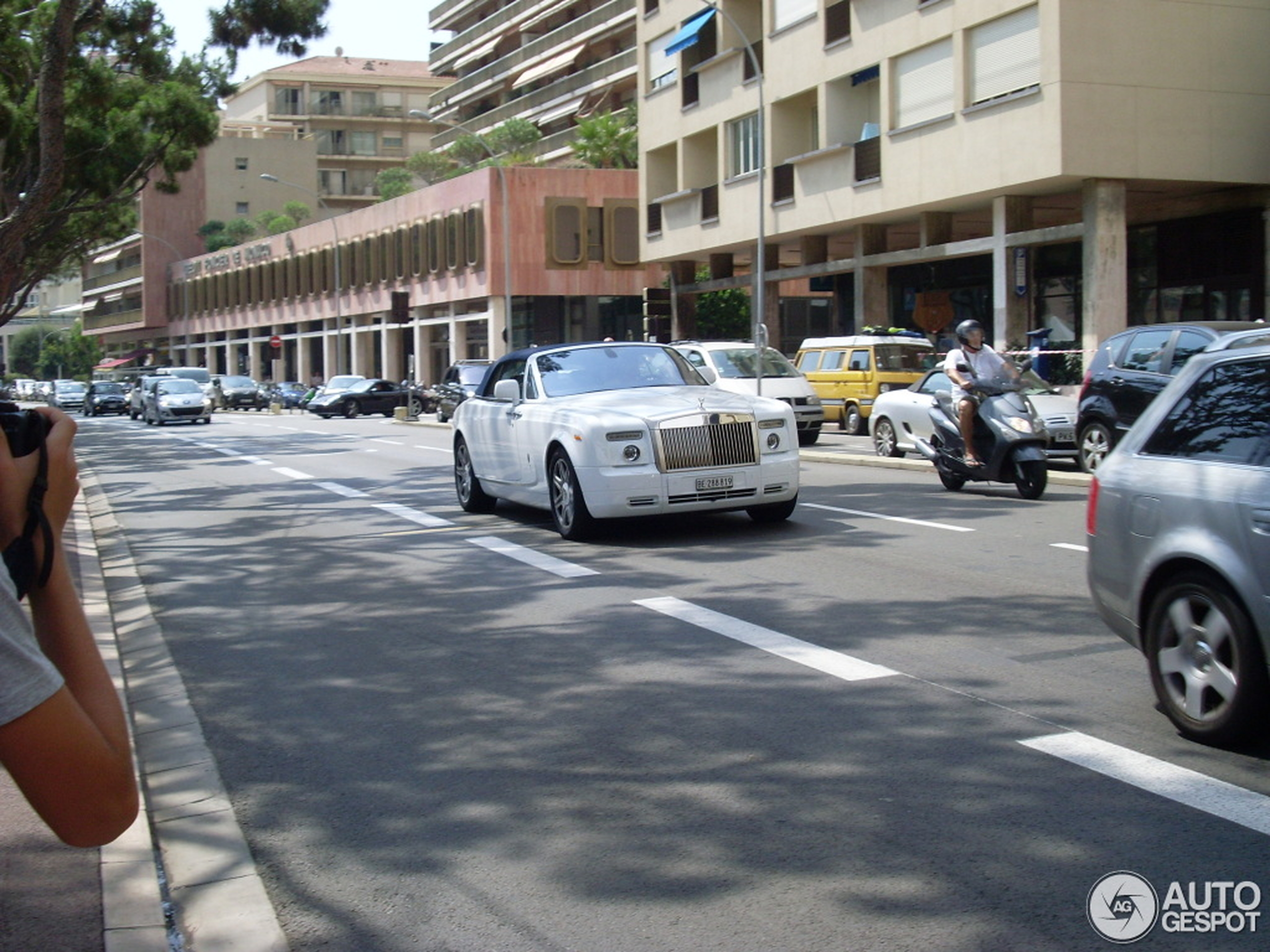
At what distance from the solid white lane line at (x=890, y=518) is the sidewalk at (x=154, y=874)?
23.8 ft

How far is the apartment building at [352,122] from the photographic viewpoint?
111 m

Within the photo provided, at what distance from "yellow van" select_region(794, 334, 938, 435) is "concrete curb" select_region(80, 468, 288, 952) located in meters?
21.9

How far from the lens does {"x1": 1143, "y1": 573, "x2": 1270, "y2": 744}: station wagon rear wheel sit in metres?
5.05

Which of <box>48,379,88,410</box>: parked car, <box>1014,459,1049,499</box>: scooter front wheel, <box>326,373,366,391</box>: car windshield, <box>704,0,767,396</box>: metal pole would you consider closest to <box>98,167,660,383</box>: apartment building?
<box>326,373,366,391</box>: car windshield

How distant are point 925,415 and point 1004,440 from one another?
5.37 metres

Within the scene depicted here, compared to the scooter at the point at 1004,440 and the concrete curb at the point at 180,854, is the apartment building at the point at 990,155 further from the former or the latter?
the concrete curb at the point at 180,854

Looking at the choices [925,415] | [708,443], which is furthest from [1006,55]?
[708,443]

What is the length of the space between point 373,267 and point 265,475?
49.9 metres

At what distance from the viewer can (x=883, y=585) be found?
9.21 meters

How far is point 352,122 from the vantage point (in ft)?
367

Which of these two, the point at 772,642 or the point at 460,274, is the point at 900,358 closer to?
the point at 772,642

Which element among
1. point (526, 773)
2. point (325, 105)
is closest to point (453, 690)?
point (526, 773)

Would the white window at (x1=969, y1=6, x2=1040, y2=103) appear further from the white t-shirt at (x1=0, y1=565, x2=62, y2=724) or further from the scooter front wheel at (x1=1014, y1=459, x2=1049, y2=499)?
the white t-shirt at (x1=0, y1=565, x2=62, y2=724)

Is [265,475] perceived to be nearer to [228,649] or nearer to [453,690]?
[228,649]
